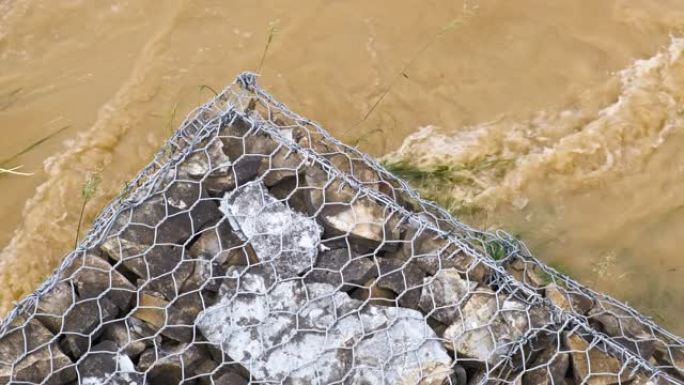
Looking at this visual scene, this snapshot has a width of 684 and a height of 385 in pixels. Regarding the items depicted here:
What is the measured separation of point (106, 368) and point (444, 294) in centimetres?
92

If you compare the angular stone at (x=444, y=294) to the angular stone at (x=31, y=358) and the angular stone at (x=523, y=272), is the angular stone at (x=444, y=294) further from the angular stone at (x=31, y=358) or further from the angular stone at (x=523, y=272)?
the angular stone at (x=31, y=358)

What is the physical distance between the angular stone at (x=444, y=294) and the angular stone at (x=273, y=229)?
33 centimetres

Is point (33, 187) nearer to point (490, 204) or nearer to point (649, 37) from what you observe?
point (490, 204)

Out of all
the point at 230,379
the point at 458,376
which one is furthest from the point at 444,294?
the point at 230,379

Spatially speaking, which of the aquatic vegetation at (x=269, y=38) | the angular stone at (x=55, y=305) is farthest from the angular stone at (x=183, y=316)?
the aquatic vegetation at (x=269, y=38)

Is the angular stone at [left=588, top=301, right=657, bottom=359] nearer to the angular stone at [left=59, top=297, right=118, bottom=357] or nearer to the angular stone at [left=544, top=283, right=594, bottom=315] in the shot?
the angular stone at [left=544, top=283, right=594, bottom=315]

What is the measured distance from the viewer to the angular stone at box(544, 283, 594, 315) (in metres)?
2.11

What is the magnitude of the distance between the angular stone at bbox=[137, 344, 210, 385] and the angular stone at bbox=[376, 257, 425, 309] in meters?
0.55

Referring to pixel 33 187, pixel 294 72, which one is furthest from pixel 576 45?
pixel 33 187

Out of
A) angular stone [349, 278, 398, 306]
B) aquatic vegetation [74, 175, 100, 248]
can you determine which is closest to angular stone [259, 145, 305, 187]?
angular stone [349, 278, 398, 306]

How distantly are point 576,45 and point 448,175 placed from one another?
1005 millimetres

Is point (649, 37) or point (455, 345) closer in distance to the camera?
point (455, 345)

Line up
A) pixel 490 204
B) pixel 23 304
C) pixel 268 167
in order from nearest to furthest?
pixel 23 304 < pixel 268 167 < pixel 490 204

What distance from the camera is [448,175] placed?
324cm
